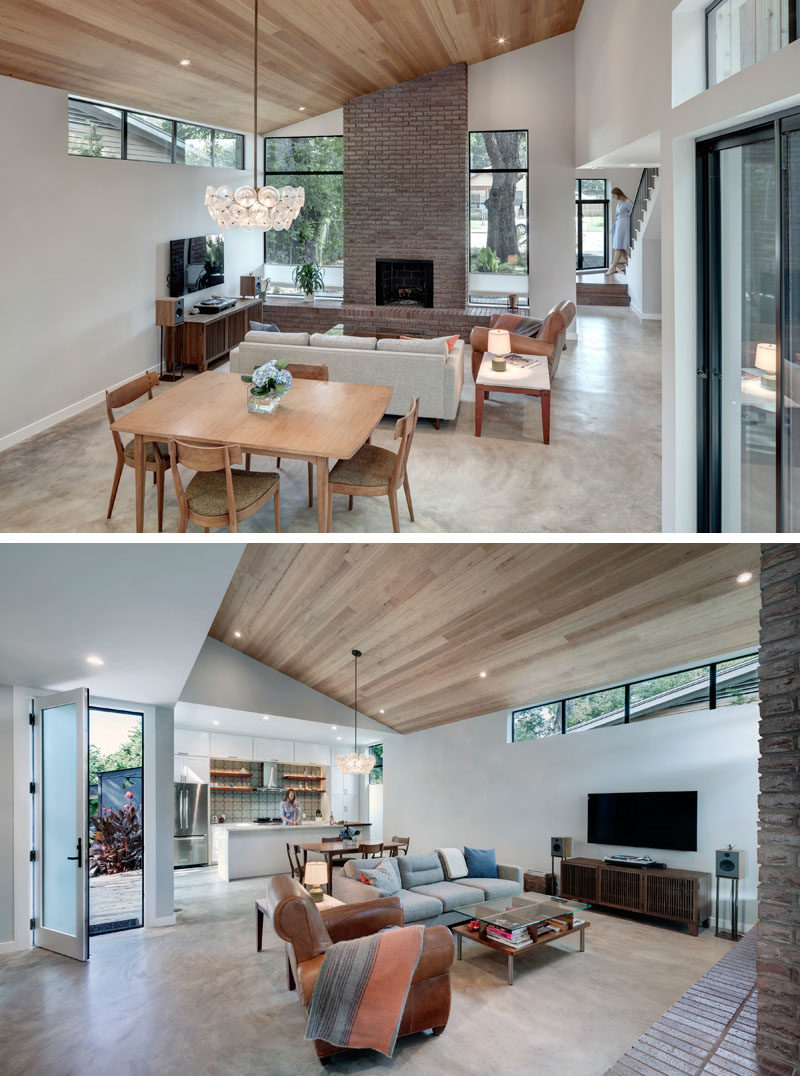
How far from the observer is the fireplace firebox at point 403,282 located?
12.5 metres

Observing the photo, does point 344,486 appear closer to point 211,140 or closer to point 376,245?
point 211,140

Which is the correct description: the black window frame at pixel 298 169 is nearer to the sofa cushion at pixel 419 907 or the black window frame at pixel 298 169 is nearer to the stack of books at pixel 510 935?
the sofa cushion at pixel 419 907

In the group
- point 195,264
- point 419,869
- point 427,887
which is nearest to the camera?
point 427,887

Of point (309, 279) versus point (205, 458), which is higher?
point (309, 279)

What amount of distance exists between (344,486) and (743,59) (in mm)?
3009

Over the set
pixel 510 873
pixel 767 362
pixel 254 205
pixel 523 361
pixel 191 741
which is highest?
pixel 254 205

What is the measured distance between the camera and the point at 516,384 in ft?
22.9

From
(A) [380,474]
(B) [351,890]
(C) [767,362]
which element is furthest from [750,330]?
(B) [351,890]

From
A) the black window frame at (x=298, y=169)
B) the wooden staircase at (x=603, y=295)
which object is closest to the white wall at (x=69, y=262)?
the black window frame at (x=298, y=169)

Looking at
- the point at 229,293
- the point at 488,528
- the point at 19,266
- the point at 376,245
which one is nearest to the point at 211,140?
the point at 229,293

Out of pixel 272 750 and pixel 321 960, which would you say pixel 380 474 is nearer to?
pixel 321 960

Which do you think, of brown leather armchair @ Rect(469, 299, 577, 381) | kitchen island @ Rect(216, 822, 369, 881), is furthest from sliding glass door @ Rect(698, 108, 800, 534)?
kitchen island @ Rect(216, 822, 369, 881)

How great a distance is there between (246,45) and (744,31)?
496cm

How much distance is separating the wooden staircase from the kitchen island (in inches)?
379
